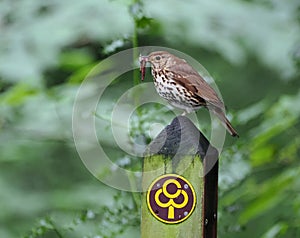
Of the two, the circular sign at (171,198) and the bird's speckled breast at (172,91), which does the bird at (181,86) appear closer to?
the bird's speckled breast at (172,91)

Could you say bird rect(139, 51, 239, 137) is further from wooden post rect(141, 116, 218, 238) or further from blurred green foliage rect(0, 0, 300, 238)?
blurred green foliage rect(0, 0, 300, 238)

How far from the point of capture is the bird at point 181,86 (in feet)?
5.90

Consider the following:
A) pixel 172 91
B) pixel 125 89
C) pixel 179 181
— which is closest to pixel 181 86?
pixel 172 91

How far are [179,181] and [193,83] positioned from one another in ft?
0.52

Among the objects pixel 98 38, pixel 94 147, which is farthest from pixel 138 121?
pixel 98 38

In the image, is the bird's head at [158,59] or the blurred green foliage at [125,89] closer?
the bird's head at [158,59]

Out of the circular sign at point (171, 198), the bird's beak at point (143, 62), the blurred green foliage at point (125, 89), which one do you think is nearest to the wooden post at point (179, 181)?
the circular sign at point (171, 198)

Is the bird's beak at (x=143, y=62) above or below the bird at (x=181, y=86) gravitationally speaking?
above

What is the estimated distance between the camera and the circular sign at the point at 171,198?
1.81 m

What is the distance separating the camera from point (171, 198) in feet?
5.97

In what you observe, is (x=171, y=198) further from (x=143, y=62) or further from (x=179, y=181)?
(x=143, y=62)

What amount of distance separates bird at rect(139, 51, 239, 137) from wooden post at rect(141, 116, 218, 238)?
0.03 meters

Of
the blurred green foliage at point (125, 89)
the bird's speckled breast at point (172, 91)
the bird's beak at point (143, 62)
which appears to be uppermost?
the bird's beak at point (143, 62)

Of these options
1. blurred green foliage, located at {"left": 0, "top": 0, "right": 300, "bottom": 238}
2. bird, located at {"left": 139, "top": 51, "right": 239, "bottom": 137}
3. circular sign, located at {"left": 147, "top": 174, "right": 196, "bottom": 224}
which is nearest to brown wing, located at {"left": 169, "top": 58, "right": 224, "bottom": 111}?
bird, located at {"left": 139, "top": 51, "right": 239, "bottom": 137}
